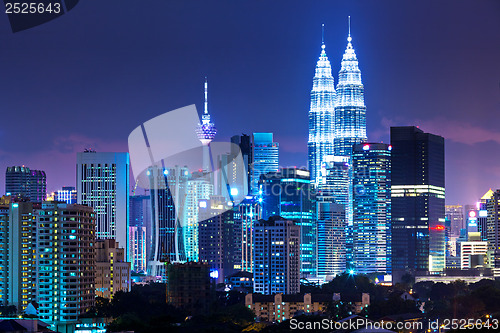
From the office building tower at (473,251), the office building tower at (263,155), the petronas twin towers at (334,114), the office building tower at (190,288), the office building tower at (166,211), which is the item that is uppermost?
the petronas twin towers at (334,114)

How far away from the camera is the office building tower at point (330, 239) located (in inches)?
4154

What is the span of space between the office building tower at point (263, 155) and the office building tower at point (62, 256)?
5508 centimetres

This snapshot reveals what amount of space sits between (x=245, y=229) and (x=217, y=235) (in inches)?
110

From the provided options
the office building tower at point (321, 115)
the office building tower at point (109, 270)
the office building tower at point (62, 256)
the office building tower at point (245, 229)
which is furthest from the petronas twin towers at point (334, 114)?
the office building tower at point (62, 256)

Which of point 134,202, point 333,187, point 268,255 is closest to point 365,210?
point 333,187

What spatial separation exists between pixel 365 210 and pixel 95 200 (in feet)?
101

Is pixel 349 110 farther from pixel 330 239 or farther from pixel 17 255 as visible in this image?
pixel 17 255

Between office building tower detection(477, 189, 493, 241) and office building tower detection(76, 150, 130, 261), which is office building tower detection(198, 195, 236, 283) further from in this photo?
office building tower detection(477, 189, 493, 241)

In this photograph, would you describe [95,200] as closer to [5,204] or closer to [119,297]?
[5,204]

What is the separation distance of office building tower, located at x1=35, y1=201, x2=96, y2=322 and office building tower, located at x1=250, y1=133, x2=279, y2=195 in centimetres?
5508

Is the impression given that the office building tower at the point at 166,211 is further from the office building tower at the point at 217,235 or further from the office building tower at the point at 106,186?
the office building tower at the point at 106,186

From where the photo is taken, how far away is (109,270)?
63062 mm

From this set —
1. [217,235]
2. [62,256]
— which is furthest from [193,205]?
[62,256]

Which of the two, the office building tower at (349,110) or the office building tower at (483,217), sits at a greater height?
the office building tower at (349,110)
